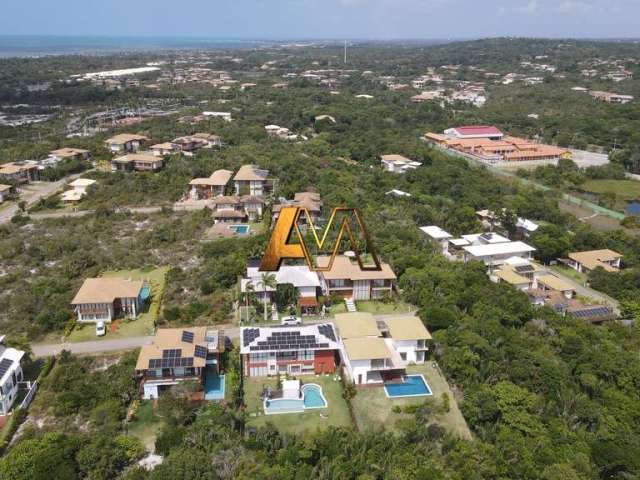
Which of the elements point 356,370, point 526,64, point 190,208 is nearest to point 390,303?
point 356,370

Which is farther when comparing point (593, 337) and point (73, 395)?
point (593, 337)

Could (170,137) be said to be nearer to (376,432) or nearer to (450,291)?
(450,291)

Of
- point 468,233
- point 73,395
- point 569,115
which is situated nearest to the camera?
point 73,395

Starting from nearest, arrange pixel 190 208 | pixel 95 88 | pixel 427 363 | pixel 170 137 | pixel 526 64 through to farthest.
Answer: pixel 427 363 < pixel 190 208 < pixel 170 137 < pixel 95 88 < pixel 526 64

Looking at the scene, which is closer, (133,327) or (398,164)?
(133,327)

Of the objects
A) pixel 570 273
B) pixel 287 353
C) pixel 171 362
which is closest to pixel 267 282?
pixel 287 353

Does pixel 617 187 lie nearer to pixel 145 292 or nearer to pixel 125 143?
pixel 145 292
